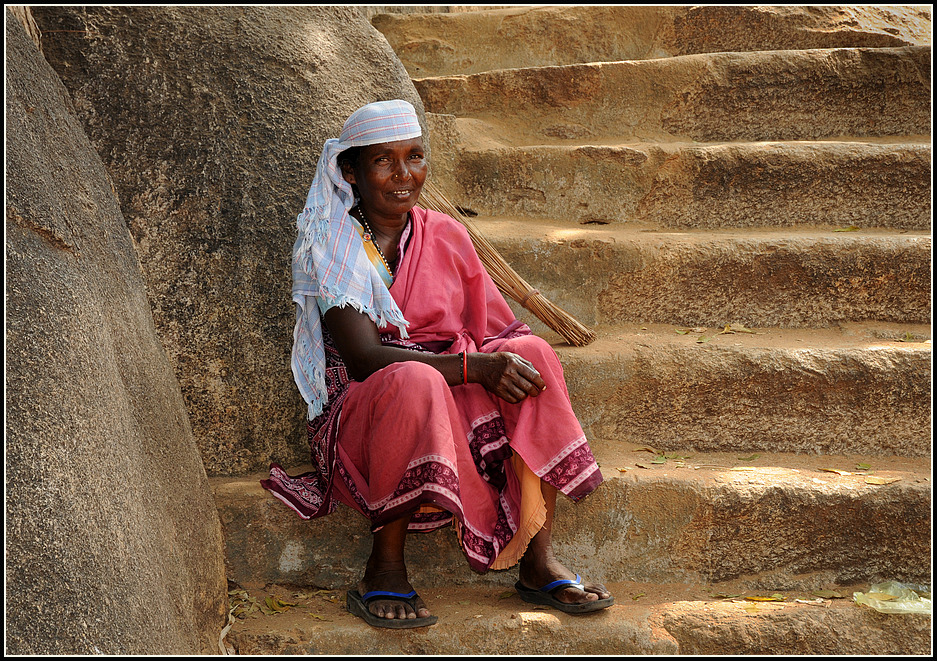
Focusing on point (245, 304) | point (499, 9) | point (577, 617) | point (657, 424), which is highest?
point (499, 9)

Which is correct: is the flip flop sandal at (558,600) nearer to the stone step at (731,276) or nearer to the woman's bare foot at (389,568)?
the woman's bare foot at (389,568)

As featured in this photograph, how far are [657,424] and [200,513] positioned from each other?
1574mm

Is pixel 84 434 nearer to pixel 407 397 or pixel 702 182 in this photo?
pixel 407 397

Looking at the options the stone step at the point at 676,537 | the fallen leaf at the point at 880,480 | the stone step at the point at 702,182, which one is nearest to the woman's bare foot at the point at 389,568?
the stone step at the point at 676,537

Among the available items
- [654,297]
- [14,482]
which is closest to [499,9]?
[654,297]

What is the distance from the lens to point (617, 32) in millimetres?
4652

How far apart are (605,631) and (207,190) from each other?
1828 millimetres

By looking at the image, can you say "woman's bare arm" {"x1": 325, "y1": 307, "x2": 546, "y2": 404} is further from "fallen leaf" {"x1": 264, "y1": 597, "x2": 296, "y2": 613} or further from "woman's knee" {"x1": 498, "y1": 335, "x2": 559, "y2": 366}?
"fallen leaf" {"x1": 264, "y1": 597, "x2": 296, "y2": 613}

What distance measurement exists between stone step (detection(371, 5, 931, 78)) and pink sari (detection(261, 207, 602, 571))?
245cm

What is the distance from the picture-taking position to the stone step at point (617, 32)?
4.34 metres

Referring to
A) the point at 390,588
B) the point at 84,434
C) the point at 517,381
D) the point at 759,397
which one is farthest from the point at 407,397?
the point at 759,397

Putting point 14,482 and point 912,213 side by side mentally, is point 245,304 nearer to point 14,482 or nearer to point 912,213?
point 14,482

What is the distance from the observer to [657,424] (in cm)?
287

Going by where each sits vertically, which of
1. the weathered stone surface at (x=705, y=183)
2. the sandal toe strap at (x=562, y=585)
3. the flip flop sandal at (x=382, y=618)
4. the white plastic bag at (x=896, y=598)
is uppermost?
the weathered stone surface at (x=705, y=183)
